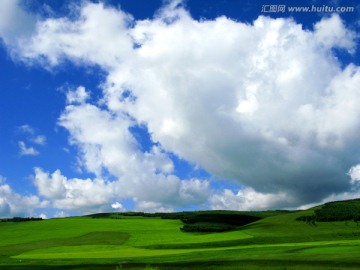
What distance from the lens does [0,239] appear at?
5561 inches

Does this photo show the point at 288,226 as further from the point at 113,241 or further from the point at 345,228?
the point at 113,241

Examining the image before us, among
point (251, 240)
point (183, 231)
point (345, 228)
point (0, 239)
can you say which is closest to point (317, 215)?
point (345, 228)

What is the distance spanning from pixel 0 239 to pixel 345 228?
11869cm

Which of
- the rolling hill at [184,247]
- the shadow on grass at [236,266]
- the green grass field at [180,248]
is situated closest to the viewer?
the shadow on grass at [236,266]

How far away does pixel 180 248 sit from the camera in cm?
10175

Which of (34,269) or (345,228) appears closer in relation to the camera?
(34,269)

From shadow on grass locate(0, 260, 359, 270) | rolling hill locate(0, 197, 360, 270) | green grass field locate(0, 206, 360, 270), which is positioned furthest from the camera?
rolling hill locate(0, 197, 360, 270)

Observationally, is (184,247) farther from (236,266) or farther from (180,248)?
(236,266)

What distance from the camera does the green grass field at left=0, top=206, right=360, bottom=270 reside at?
6025 centimetres

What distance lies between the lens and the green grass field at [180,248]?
60.2 metres

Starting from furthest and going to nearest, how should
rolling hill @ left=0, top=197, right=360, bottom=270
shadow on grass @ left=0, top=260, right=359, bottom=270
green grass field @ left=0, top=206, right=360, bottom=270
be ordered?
rolling hill @ left=0, top=197, right=360, bottom=270, green grass field @ left=0, top=206, right=360, bottom=270, shadow on grass @ left=0, top=260, right=359, bottom=270

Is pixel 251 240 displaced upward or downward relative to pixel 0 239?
downward

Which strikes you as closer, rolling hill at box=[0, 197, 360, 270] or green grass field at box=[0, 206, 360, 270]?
green grass field at box=[0, 206, 360, 270]

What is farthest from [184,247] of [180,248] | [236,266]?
[236,266]
